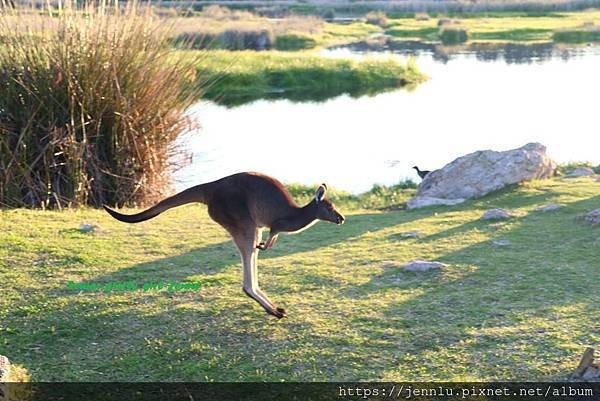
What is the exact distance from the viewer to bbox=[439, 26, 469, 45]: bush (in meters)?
42.0

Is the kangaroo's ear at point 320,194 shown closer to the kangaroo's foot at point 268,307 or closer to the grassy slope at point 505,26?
the kangaroo's foot at point 268,307

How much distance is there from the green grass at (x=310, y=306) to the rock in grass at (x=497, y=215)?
0.15 meters

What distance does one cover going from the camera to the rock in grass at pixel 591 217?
24.4 feet

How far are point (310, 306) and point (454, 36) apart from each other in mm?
38711

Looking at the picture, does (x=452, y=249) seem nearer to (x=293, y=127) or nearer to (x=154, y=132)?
(x=154, y=132)

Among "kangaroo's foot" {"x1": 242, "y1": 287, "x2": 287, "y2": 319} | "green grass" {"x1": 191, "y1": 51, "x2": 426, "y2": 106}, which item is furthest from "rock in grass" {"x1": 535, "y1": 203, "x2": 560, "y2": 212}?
"green grass" {"x1": 191, "y1": 51, "x2": 426, "y2": 106}

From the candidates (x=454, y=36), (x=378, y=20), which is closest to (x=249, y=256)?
(x=454, y=36)

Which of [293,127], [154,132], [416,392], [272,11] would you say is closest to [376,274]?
[416,392]

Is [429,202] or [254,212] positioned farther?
[429,202]

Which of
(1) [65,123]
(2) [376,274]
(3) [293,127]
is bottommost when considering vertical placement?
(3) [293,127]

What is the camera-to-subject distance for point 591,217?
24.6 ft

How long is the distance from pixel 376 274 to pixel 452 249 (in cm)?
104

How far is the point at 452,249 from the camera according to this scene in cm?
695

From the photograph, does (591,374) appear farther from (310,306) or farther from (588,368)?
(310,306)
